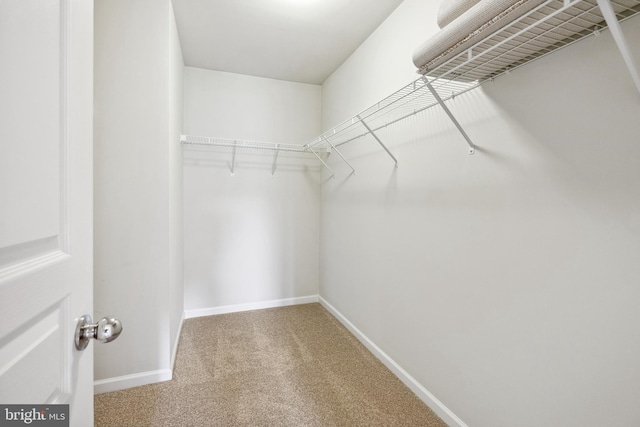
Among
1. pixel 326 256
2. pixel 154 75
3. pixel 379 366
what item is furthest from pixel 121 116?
pixel 379 366

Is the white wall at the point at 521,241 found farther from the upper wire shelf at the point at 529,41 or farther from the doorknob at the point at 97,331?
the doorknob at the point at 97,331

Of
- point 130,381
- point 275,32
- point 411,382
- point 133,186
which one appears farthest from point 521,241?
point 130,381

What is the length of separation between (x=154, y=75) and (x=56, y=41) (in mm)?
1440

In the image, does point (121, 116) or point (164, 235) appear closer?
point (121, 116)

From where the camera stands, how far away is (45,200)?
489mm

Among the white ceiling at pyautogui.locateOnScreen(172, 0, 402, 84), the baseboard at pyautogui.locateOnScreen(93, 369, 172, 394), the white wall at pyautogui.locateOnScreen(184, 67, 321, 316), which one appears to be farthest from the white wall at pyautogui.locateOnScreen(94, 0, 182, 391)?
the white wall at pyautogui.locateOnScreen(184, 67, 321, 316)

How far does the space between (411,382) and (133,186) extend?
2103 mm

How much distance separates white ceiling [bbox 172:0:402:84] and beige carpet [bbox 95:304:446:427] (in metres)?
2.47

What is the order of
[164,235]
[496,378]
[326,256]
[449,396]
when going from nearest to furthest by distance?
[496,378]
[449,396]
[164,235]
[326,256]

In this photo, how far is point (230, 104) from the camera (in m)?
2.85

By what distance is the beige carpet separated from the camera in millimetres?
1521

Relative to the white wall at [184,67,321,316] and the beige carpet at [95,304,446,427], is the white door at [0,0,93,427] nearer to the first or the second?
the beige carpet at [95,304,446,427]

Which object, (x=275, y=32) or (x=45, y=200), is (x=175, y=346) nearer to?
(x=45, y=200)

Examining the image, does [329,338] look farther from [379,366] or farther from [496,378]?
[496,378]
